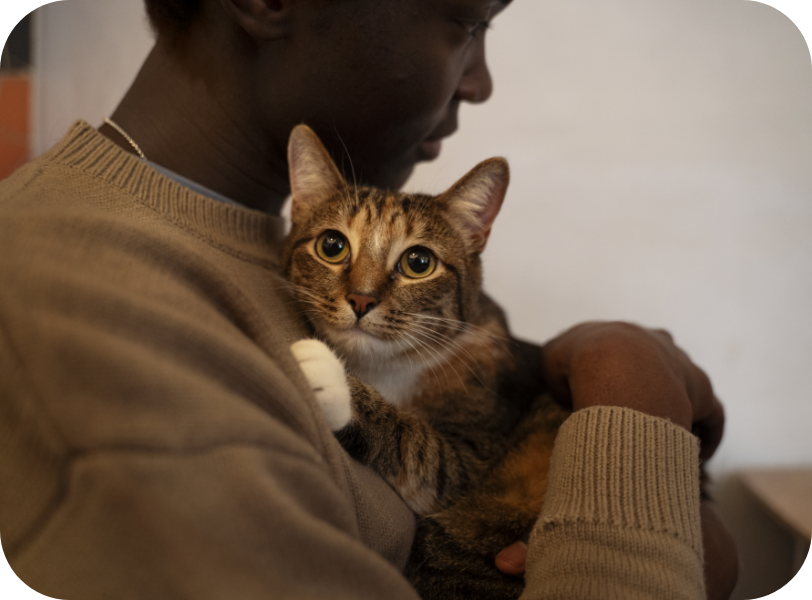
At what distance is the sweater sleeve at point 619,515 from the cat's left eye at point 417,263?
415 millimetres

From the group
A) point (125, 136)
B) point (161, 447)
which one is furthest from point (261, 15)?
point (161, 447)

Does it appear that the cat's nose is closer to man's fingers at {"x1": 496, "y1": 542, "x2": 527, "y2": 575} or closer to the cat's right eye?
the cat's right eye

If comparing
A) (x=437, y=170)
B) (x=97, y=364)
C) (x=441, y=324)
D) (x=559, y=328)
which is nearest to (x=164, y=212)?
(x=97, y=364)

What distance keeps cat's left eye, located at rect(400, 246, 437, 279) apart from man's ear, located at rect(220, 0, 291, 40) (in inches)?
18.8

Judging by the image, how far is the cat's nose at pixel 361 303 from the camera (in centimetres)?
92

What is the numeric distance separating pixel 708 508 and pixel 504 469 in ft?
1.59

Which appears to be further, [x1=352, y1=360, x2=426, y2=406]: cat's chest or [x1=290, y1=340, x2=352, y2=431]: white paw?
[x1=352, y1=360, x2=426, y2=406]: cat's chest

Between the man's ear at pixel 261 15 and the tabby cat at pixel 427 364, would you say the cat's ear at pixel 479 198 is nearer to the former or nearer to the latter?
the tabby cat at pixel 427 364

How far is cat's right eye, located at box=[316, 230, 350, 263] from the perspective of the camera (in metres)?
1.01

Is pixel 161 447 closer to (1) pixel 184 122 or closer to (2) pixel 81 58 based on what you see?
(1) pixel 184 122

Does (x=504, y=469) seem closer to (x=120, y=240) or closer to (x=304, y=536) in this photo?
(x=304, y=536)

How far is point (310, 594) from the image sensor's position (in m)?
0.47

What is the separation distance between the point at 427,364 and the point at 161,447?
721 mm

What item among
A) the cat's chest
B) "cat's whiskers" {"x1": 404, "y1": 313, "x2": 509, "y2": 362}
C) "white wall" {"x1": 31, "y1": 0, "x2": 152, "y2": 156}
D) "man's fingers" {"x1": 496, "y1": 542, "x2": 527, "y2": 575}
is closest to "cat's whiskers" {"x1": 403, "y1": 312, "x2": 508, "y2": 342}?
"cat's whiskers" {"x1": 404, "y1": 313, "x2": 509, "y2": 362}
